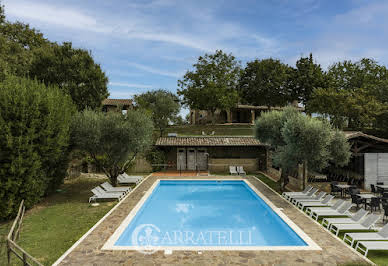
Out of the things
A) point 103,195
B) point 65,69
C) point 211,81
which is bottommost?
point 103,195

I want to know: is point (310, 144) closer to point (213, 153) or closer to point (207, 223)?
point (207, 223)

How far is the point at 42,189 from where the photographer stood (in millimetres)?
13391

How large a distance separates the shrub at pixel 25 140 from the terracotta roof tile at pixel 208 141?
41.4 feet

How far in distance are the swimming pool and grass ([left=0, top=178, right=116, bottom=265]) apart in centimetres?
167

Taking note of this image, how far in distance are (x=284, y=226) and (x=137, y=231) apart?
20.4ft

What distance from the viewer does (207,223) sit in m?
11.8

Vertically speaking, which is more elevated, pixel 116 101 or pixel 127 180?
pixel 116 101

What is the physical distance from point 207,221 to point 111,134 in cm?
823

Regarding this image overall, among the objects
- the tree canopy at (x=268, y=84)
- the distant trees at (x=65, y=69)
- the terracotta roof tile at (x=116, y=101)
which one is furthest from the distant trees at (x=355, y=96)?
the terracotta roof tile at (x=116, y=101)

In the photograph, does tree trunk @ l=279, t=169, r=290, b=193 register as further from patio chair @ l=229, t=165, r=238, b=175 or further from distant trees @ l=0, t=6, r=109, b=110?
distant trees @ l=0, t=6, r=109, b=110

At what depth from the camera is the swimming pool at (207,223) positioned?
359 inches

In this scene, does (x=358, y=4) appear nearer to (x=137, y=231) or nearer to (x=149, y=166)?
(x=137, y=231)

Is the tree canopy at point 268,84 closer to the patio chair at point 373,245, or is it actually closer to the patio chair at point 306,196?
the patio chair at point 306,196

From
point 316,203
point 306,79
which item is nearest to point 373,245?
point 316,203
